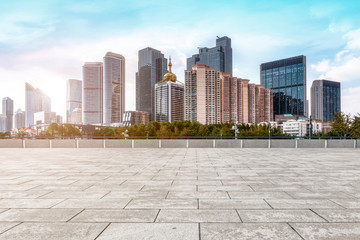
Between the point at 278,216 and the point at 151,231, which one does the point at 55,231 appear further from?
the point at 278,216

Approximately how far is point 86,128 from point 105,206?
660 feet

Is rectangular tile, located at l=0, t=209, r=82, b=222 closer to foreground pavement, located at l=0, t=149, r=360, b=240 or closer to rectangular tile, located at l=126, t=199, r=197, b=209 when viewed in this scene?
foreground pavement, located at l=0, t=149, r=360, b=240

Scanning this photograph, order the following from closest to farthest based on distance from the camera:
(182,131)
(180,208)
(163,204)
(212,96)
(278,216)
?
(278,216) < (180,208) < (163,204) < (182,131) < (212,96)

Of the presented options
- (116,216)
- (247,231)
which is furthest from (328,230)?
(116,216)

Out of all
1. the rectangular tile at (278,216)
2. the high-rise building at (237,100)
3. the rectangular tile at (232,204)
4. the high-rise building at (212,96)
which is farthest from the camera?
the high-rise building at (237,100)

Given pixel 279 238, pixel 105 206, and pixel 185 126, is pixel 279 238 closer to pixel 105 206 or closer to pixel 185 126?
pixel 105 206

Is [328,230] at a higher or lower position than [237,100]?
lower

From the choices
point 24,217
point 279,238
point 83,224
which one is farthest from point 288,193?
point 24,217

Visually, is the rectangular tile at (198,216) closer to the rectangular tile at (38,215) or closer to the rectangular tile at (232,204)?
the rectangular tile at (232,204)

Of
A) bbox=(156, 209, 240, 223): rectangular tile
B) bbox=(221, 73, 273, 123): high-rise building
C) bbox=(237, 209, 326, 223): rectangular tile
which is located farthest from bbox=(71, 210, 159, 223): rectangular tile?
bbox=(221, 73, 273, 123): high-rise building

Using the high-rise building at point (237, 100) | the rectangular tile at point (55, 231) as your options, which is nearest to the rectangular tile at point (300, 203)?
the rectangular tile at point (55, 231)

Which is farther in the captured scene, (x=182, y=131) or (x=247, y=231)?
(x=182, y=131)

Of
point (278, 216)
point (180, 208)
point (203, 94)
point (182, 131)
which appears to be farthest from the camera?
point (203, 94)

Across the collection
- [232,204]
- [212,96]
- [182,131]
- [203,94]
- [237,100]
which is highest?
[203,94]
